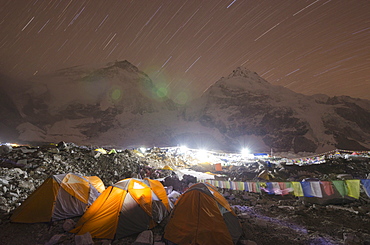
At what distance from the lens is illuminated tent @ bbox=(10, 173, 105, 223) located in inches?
260

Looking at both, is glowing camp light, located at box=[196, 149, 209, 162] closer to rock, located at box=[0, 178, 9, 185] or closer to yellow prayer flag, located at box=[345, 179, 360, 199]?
yellow prayer flag, located at box=[345, 179, 360, 199]

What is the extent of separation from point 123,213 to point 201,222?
2.78 m

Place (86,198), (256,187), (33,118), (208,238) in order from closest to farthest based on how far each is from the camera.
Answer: (208,238)
(86,198)
(256,187)
(33,118)

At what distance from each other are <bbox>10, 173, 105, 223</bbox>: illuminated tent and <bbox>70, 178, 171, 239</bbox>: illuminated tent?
1.23 metres

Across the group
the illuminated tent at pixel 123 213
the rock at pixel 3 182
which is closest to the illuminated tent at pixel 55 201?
the illuminated tent at pixel 123 213

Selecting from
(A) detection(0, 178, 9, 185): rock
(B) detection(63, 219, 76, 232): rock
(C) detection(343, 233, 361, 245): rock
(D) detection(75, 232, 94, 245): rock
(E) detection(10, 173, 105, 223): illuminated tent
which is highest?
(A) detection(0, 178, 9, 185): rock

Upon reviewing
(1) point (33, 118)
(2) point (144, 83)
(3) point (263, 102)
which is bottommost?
(1) point (33, 118)

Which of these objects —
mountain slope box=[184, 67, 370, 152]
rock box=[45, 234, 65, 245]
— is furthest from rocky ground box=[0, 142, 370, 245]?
mountain slope box=[184, 67, 370, 152]

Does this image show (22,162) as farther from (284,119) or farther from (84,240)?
(284,119)

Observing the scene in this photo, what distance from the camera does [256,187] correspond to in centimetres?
1192

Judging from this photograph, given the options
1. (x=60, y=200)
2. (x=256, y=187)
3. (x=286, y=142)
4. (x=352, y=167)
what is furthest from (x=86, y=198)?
(x=286, y=142)

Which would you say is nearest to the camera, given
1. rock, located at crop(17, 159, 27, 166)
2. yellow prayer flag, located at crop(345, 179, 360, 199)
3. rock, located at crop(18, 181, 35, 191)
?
yellow prayer flag, located at crop(345, 179, 360, 199)

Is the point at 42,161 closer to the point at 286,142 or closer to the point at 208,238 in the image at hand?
the point at 208,238

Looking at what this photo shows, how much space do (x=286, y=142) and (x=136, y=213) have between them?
263 feet
